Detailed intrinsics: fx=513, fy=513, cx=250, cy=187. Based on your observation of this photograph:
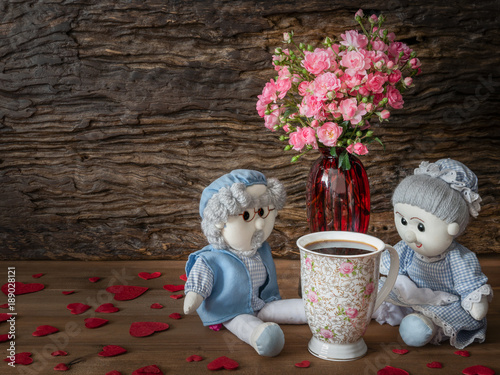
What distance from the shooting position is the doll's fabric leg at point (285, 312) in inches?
46.5

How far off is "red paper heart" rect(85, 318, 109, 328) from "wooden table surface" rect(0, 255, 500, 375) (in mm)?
12

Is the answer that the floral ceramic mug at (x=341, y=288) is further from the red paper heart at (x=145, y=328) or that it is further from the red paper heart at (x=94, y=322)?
the red paper heart at (x=94, y=322)

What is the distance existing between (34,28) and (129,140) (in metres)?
0.42

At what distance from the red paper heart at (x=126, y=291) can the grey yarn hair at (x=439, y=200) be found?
0.73 m

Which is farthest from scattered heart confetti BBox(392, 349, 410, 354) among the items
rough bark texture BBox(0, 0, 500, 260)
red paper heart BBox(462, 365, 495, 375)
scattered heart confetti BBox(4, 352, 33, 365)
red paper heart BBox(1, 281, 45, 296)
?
red paper heart BBox(1, 281, 45, 296)

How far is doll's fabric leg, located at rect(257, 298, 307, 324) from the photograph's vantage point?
118 centimetres

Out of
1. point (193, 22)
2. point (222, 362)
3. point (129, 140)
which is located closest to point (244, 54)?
point (193, 22)

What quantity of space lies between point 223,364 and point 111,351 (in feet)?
0.77

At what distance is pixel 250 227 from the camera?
118 centimetres

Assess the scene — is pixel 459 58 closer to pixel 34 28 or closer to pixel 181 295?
pixel 181 295

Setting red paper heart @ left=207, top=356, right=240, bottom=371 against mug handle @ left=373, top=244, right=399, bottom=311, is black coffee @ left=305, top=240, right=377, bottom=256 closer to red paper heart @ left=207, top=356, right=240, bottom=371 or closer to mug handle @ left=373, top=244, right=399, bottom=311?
mug handle @ left=373, top=244, right=399, bottom=311

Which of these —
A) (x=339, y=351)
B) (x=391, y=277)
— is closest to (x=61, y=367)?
(x=339, y=351)

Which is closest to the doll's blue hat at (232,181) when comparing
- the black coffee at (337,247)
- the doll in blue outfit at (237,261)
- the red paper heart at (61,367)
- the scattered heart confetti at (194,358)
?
the doll in blue outfit at (237,261)

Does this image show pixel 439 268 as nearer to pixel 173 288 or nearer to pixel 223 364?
pixel 223 364
